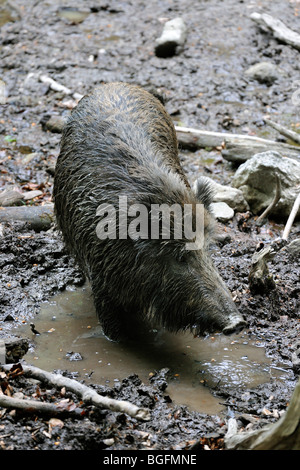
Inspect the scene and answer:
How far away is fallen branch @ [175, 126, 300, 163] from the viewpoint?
818 cm

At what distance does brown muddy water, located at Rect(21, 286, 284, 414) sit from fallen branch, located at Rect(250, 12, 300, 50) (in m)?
7.11

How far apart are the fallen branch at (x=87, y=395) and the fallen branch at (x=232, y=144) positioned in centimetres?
477

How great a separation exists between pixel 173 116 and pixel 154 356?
5.09 meters

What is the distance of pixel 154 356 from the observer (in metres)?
5.38

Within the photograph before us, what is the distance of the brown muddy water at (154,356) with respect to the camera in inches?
195

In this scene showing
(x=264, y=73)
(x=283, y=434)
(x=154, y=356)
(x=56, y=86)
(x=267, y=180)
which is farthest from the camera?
(x=264, y=73)

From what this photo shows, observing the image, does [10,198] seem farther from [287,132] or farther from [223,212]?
[287,132]

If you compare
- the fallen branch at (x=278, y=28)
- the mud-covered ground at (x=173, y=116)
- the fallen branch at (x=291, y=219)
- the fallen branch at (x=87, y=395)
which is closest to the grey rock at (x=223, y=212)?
the mud-covered ground at (x=173, y=116)

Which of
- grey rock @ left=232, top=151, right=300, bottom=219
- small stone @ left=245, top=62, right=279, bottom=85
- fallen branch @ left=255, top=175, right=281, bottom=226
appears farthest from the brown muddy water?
small stone @ left=245, top=62, right=279, bottom=85

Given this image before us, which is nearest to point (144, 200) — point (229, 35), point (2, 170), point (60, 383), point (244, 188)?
point (60, 383)

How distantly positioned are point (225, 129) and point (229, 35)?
2.96 m

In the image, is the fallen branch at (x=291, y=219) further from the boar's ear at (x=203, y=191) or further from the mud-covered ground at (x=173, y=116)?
the boar's ear at (x=203, y=191)

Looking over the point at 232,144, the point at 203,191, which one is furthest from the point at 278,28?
the point at 203,191

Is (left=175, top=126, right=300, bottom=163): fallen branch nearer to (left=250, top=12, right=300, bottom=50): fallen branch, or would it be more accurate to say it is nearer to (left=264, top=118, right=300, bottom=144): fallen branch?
(left=264, top=118, right=300, bottom=144): fallen branch
